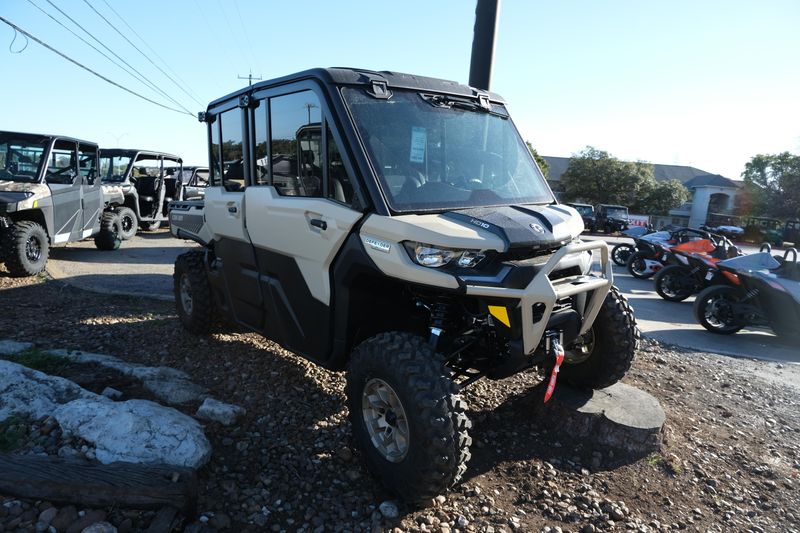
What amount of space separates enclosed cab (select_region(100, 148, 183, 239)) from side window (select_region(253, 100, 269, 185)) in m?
8.62

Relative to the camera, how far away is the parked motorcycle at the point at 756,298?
264 inches

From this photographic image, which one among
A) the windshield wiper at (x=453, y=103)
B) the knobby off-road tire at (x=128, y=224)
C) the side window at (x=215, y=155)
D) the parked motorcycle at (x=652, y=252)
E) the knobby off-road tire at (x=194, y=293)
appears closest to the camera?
the windshield wiper at (x=453, y=103)

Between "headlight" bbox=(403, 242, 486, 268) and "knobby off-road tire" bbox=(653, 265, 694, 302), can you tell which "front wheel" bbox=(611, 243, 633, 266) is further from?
"headlight" bbox=(403, 242, 486, 268)

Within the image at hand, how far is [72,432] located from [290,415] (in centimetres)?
135

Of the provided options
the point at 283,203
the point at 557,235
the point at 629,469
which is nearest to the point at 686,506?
the point at 629,469

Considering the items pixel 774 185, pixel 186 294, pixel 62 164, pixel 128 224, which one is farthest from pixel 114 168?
pixel 774 185

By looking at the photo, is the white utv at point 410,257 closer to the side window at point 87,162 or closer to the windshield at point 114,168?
the side window at point 87,162

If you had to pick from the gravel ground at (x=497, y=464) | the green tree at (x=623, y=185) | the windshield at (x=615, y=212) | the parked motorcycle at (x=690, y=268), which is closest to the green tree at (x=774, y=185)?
the green tree at (x=623, y=185)

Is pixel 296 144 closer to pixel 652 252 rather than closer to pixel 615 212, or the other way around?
pixel 652 252

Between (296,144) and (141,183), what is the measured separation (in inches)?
531

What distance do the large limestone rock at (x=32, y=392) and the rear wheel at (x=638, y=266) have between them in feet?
37.7

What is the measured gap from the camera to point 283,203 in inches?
138

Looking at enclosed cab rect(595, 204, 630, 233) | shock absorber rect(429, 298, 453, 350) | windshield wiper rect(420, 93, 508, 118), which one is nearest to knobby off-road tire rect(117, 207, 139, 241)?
windshield wiper rect(420, 93, 508, 118)

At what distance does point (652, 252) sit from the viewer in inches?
459
